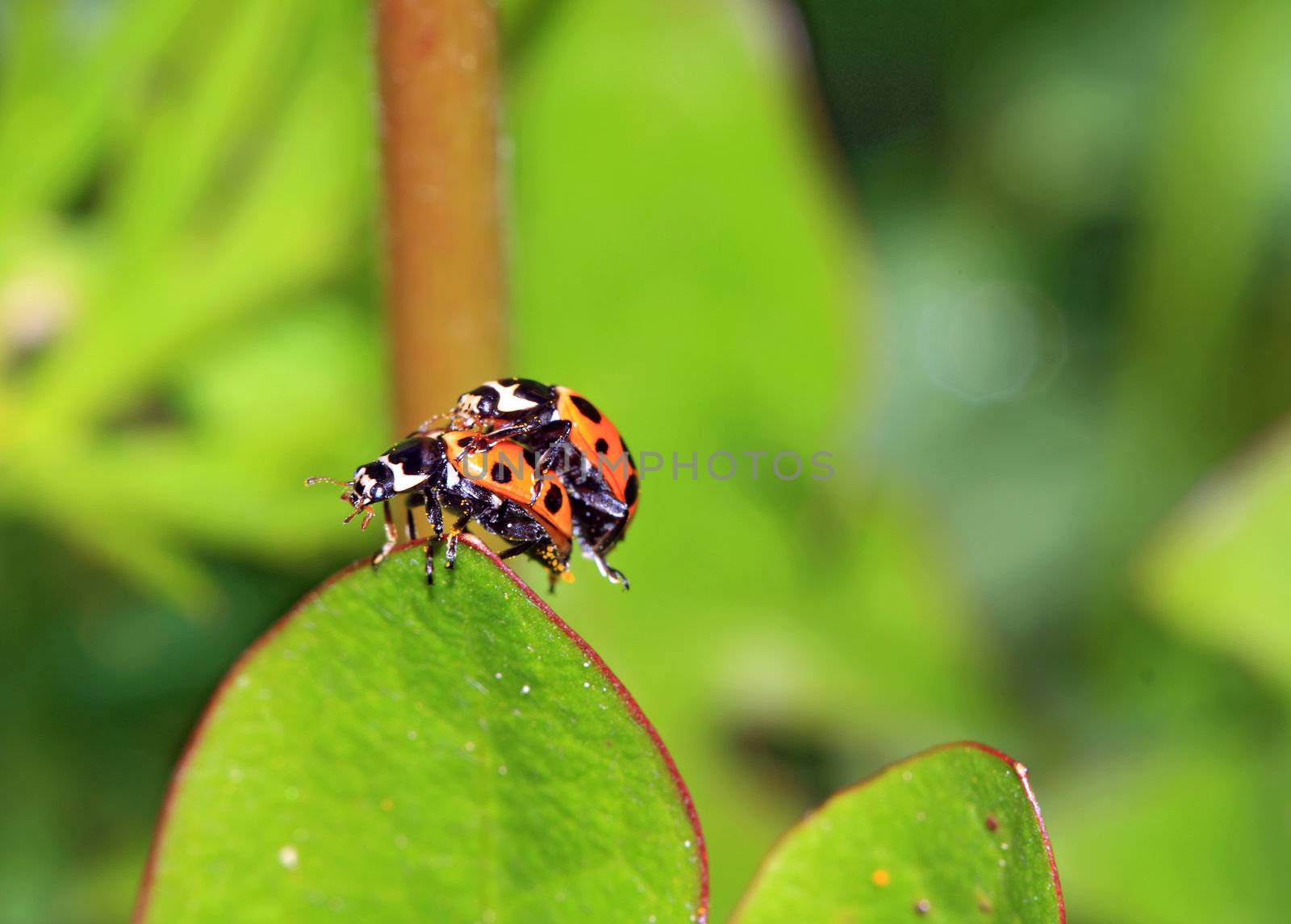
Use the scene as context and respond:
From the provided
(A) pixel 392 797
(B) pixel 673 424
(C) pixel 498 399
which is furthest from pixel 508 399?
(B) pixel 673 424

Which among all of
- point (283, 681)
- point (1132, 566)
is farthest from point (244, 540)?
point (1132, 566)

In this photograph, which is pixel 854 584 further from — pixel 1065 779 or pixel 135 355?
pixel 135 355

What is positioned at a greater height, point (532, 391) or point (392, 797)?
point (532, 391)

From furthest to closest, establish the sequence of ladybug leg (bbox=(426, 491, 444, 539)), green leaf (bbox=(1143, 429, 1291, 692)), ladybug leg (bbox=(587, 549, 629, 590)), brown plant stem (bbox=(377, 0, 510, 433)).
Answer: green leaf (bbox=(1143, 429, 1291, 692)) → ladybug leg (bbox=(587, 549, 629, 590)) → ladybug leg (bbox=(426, 491, 444, 539)) → brown plant stem (bbox=(377, 0, 510, 433))

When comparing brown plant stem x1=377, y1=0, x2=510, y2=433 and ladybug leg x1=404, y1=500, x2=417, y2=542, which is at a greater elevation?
brown plant stem x1=377, y1=0, x2=510, y2=433

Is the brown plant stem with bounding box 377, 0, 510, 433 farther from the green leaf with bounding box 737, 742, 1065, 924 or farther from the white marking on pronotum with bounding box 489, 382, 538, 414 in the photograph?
the green leaf with bounding box 737, 742, 1065, 924

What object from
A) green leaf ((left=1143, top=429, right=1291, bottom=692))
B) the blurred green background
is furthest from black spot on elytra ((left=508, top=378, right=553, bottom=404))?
green leaf ((left=1143, top=429, right=1291, bottom=692))

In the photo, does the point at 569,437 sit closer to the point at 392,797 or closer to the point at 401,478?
the point at 401,478
